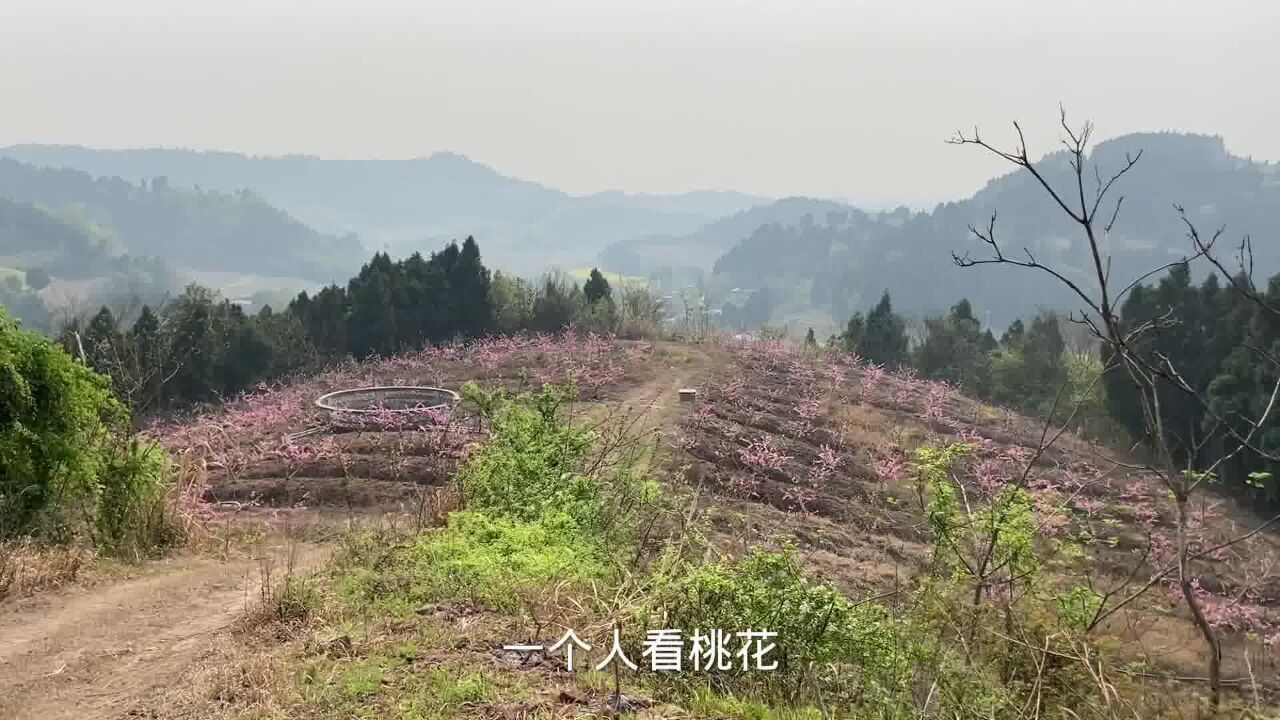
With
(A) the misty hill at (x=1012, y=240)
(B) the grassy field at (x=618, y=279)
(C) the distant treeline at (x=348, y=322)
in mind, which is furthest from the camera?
(A) the misty hill at (x=1012, y=240)

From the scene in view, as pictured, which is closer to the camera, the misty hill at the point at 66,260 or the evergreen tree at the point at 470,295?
the evergreen tree at the point at 470,295

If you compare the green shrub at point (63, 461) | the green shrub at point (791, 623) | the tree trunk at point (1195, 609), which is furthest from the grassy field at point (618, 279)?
the tree trunk at point (1195, 609)

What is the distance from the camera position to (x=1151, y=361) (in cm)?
1288

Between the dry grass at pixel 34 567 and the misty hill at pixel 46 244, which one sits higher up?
the misty hill at pixel 46 244

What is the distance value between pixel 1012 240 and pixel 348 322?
11985 centimetres

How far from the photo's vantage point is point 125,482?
691 centimetres

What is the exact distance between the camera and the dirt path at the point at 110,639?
4.00m

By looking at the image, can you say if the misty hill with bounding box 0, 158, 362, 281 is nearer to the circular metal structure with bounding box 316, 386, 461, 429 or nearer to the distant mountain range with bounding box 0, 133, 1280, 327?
the distant mountain range with bounding box 0, 133, 1280, 327

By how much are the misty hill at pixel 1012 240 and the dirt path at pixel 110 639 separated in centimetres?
10035

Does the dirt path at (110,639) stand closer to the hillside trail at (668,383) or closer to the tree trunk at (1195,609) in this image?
the tree trunk at (1195,609)

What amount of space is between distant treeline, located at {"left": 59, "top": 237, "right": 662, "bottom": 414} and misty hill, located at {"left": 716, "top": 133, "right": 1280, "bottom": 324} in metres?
79.8

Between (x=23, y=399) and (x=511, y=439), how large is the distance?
360 centimetres

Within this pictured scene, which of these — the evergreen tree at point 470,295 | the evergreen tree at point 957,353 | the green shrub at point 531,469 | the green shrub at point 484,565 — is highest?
the evergreen tree at point 470,295

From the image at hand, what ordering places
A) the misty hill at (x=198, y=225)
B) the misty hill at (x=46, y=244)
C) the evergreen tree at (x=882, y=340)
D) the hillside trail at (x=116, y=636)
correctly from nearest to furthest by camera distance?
1. the hillside trail at (x=116, y=636)
2. the evergreen tree at (x=882, y=340)
3. the misty hill at (x=46, y=244)
4. the misty hill at (x=198, y=225)
